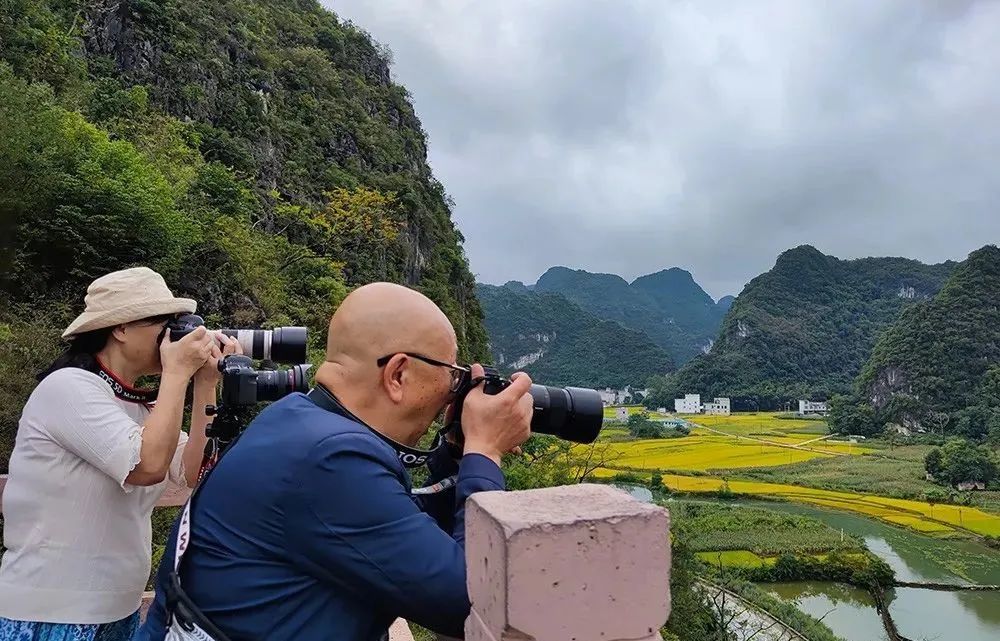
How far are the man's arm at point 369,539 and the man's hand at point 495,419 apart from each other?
0.52 ft

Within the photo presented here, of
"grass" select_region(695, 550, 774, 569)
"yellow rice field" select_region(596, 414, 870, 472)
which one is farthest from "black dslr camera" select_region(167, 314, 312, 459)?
"yellow rice field" select_region(596, 414, 870, 472)

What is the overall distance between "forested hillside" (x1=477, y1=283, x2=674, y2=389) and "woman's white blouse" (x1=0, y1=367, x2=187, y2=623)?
59685mm

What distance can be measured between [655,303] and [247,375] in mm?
141472

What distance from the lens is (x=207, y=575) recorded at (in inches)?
30.5

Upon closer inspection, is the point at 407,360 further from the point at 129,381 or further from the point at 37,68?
the point at 37,68

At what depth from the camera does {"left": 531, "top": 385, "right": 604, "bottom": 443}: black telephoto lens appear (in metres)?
1.01

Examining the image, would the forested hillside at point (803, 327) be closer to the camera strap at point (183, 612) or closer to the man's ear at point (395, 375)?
the man's ear at point (395, 375)

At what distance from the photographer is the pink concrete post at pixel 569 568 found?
1.92 ft

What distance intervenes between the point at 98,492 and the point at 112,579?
166mm

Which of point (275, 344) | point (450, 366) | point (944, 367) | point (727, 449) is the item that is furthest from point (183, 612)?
point (944, 367)

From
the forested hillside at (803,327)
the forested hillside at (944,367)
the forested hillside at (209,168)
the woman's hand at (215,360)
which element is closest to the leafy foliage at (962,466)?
the forested hillside at (944,367)

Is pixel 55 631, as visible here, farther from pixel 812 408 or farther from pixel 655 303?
pixel 655 303

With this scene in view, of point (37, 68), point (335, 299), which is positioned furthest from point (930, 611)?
point (37, 68)

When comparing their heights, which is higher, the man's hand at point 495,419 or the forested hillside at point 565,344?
the forested hillside at point 565,344
